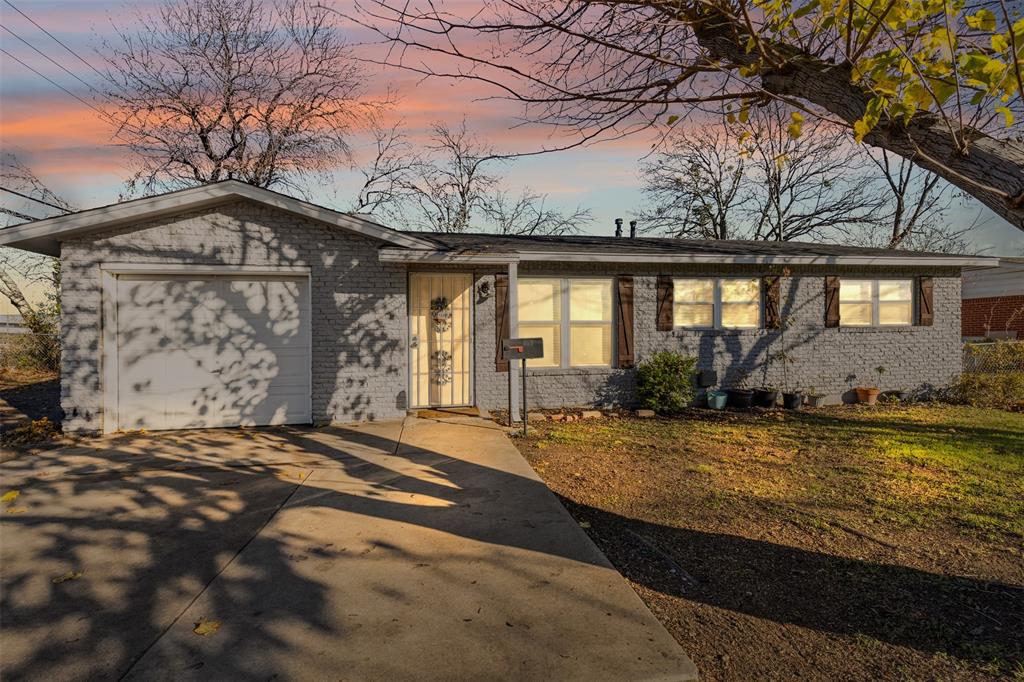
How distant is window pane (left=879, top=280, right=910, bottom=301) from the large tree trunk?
962 cm

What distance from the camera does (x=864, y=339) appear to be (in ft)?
36.4

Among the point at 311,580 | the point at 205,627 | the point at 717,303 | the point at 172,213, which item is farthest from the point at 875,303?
the point at 172,213

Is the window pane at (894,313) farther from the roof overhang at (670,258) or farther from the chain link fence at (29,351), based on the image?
the chain link fence at (29,351)

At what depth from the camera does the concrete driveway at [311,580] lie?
2469 millimetres

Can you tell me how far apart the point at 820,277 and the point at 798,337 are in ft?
4.54

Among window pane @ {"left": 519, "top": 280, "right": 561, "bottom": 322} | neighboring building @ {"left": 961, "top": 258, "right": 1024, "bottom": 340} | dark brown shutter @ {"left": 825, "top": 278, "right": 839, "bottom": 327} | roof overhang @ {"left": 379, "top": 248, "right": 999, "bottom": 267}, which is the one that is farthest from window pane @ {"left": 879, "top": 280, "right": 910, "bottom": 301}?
neighboring building @ {"left": 961, "top": 258, "right": 1024, "bottom": 340}

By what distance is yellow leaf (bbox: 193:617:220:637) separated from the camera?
269cm

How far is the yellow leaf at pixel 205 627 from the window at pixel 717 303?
9135 mm

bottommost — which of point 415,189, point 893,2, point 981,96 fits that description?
point 981,96

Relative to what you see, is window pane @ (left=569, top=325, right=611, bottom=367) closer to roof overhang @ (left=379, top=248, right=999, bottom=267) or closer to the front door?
roof overhang @ (left=379, top=248, right=999, bottom=267)

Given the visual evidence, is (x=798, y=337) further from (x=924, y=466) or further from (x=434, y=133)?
(x=434, y=133)

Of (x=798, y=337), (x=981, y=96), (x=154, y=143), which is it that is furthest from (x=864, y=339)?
(x=154, y=143)

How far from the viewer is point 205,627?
8.96 ft

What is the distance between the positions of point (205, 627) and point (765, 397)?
10077 mm
